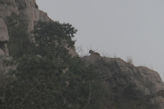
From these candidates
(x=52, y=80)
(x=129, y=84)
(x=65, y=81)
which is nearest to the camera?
(x=52, y=80)

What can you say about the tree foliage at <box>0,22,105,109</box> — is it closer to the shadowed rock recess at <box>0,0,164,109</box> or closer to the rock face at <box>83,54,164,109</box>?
the shadowed rock recess at <box>0,0,164,109</box>

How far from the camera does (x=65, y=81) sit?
17.4 meters

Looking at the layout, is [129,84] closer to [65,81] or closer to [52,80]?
[65,81]

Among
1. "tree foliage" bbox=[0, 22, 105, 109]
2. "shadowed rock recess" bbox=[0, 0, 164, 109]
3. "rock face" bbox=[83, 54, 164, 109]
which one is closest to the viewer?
"tree foliage" bbox=[0, 22, 105, 109]

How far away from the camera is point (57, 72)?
15.6 m

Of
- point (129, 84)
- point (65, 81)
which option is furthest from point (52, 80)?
point (129, 84)

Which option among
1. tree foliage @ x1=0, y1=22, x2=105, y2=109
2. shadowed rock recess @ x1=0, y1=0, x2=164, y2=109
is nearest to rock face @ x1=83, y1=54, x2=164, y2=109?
shadowed rock recess @ x1=0, y1=0, x2=164, y2=109

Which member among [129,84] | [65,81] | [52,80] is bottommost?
[52,80]

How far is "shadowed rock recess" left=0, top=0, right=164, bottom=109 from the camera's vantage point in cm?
1415

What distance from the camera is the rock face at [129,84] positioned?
90.6ft

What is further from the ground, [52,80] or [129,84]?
[129,84]

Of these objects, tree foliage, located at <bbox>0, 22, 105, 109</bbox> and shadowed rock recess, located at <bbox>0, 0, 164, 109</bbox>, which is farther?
shadowed rock recess, located at <bbox>0, 0, 164, 109</bbox>

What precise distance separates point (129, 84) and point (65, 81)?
43.2ft

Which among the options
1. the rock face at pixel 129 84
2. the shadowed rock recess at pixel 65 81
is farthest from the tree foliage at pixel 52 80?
the rock face at pixel 129 84
